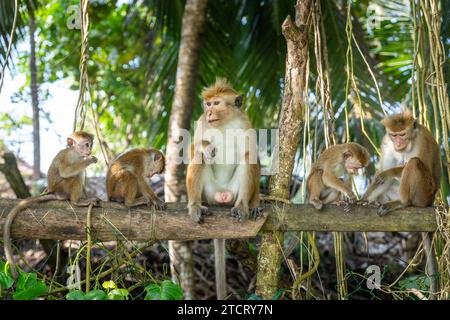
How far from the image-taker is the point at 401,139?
687cm

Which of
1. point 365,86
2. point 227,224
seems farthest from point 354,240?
point 227,224

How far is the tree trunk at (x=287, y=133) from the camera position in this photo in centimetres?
622

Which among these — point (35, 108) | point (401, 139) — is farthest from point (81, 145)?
point (35, 108)

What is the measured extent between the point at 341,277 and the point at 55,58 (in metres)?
8.81

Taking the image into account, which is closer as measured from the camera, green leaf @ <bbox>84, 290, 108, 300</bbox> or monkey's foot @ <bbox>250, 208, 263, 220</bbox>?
green leaf @ <bbox>84, 290, 108, 300</bbox>

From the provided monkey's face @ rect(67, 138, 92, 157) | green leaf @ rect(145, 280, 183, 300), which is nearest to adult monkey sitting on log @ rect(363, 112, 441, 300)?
green leaf @ rect(145, 280, 183, 300)

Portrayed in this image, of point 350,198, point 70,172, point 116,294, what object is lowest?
point 116,294

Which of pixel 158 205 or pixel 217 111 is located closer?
pixel 158 205

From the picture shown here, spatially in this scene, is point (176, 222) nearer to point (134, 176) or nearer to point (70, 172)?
point (134, 176)

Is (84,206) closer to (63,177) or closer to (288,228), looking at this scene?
(63,177)

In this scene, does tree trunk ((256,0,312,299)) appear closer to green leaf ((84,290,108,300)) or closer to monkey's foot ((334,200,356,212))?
monkey's foot ((334,200,356,212))

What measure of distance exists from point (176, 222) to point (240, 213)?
0.66 metres

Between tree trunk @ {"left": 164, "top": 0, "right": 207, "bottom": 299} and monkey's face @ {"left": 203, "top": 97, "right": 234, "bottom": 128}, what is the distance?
2.84 m

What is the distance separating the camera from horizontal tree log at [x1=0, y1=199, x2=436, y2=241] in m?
5.91
